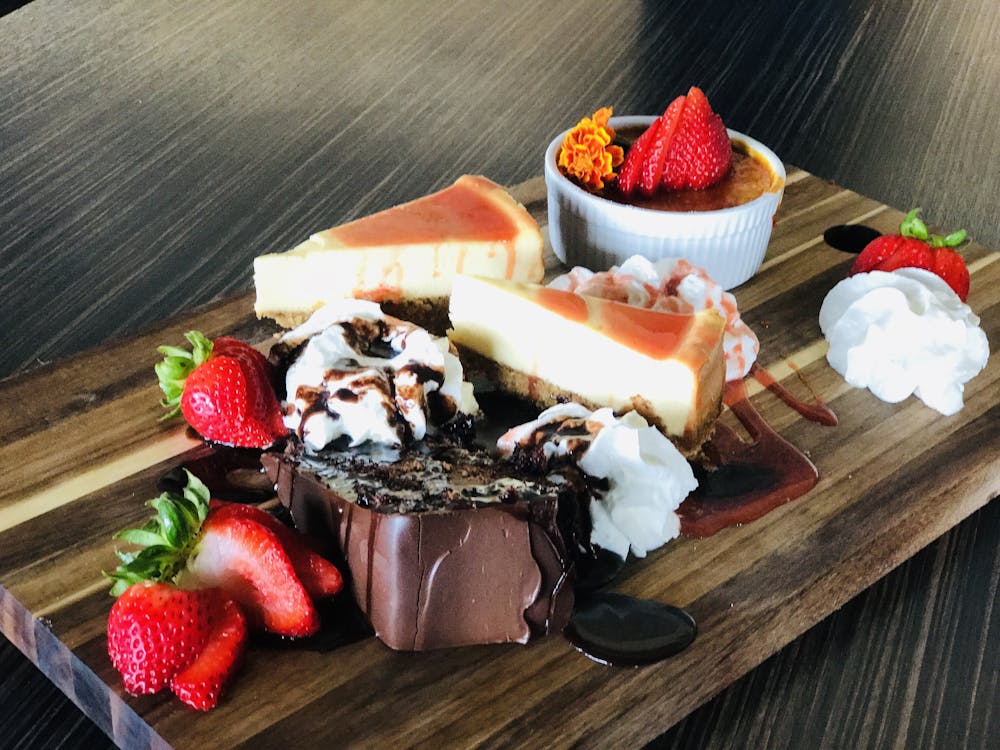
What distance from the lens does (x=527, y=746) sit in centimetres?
151

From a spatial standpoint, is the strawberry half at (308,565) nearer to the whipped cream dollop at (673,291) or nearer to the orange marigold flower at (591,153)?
the whipped cream dollop at (673,291)

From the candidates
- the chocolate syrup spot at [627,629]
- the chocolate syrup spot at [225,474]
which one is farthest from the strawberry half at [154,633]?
the chocolate syrup spot at [627,629]

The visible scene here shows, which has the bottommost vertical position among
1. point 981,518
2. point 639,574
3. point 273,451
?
point 981,518

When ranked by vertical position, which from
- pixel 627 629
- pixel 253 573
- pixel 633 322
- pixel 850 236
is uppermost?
pixel 253 573

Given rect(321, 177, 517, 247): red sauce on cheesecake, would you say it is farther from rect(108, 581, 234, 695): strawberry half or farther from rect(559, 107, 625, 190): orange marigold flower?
rect(108, 581, 234, 695): strawberry half

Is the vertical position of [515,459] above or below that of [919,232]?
above

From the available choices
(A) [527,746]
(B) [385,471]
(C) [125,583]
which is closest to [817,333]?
(B) [385,471]

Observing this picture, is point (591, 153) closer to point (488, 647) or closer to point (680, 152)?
point (680, 152)

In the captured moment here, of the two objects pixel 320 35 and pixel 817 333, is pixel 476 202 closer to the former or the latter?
pixel 817 333

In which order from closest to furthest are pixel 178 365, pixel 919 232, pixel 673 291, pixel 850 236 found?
pixel 178 365 → pixel 673 291 → pixel 919 232 → pixel 850 236

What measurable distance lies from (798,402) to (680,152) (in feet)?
1.95

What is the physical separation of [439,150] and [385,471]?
4.76ft

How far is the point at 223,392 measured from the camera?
1963 millimetres

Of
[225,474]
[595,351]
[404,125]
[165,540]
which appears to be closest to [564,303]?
[595,351]
